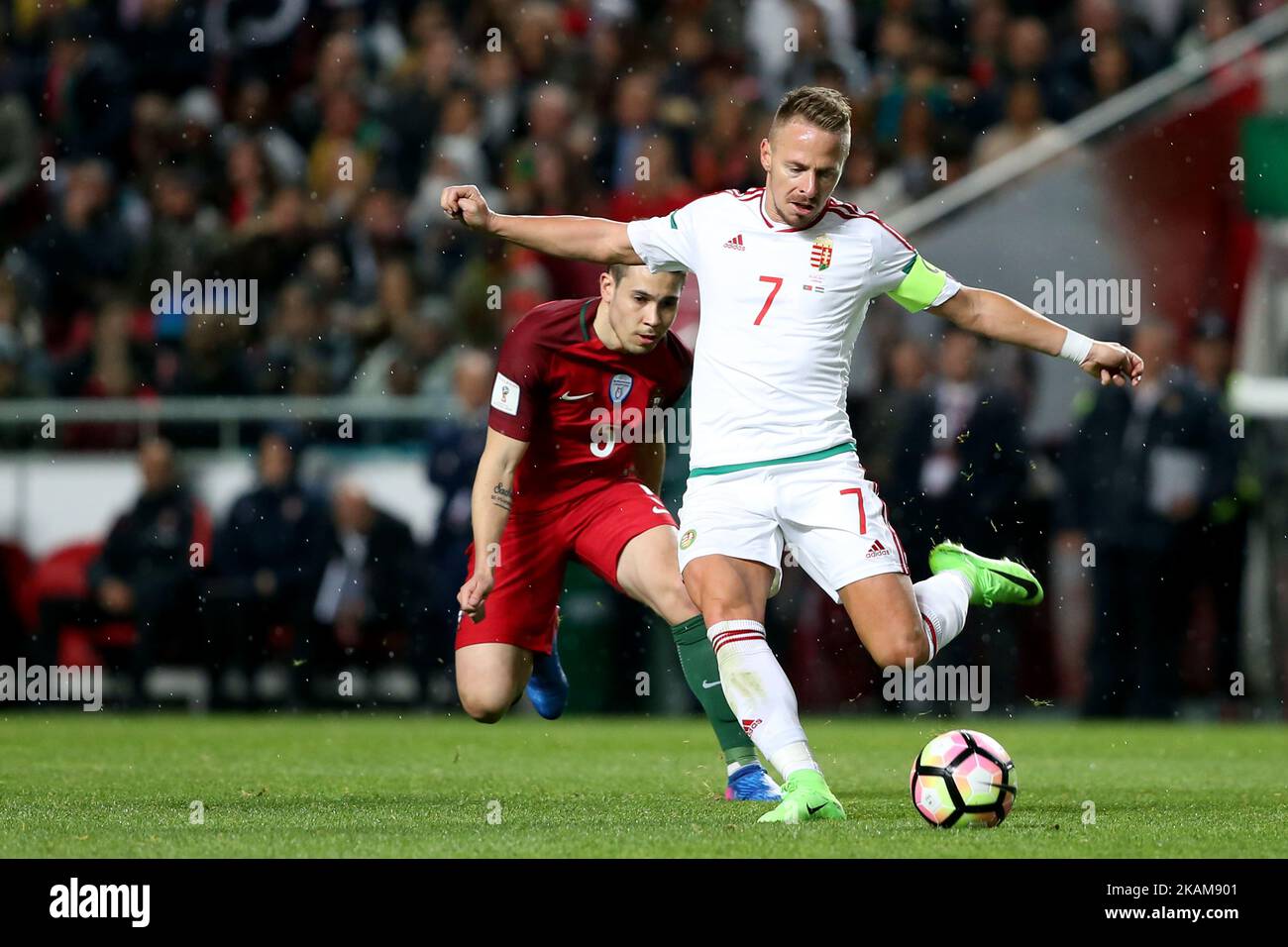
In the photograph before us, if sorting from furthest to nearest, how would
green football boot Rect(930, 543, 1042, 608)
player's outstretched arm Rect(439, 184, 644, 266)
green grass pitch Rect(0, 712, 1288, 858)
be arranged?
green football boot Rect(930, 543, 1042, 608), player's outstretched arm Rect(439, 184, 644, 266), green grass pitch Rect(0, 712, 1288, 858)

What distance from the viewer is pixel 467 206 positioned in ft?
23.0

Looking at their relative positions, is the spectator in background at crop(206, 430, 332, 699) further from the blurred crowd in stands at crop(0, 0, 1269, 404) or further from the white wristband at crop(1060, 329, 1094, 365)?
the white wristband at crop(1060, 329, 1094, 365)

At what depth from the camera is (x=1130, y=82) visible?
617 inches

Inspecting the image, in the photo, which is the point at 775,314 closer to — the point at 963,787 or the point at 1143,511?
the point at 963,787

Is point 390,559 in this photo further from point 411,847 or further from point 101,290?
point 411,847

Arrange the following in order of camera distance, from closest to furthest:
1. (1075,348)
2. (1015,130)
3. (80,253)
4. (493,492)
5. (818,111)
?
(818,111)
(1075,348)
(493,492)
(1015,130)
(80,253)

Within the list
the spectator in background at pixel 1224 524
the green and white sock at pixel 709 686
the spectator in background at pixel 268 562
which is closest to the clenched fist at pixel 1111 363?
the green and white sock at pixel 709 686

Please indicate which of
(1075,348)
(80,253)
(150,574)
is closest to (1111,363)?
(1075,348)

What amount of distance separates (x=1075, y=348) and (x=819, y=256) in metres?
0.96

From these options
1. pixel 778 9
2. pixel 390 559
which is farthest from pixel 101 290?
pixel 778 9

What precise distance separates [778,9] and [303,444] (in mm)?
5426

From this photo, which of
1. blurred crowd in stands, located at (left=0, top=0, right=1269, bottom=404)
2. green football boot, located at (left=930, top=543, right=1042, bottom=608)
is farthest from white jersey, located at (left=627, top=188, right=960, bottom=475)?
blurred crowd in stands, located at (left=0, top=0, right=1269, bottom=404)

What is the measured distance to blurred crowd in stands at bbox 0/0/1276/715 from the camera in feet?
44.3

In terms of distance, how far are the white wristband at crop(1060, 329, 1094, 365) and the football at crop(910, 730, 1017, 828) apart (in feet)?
4.68
